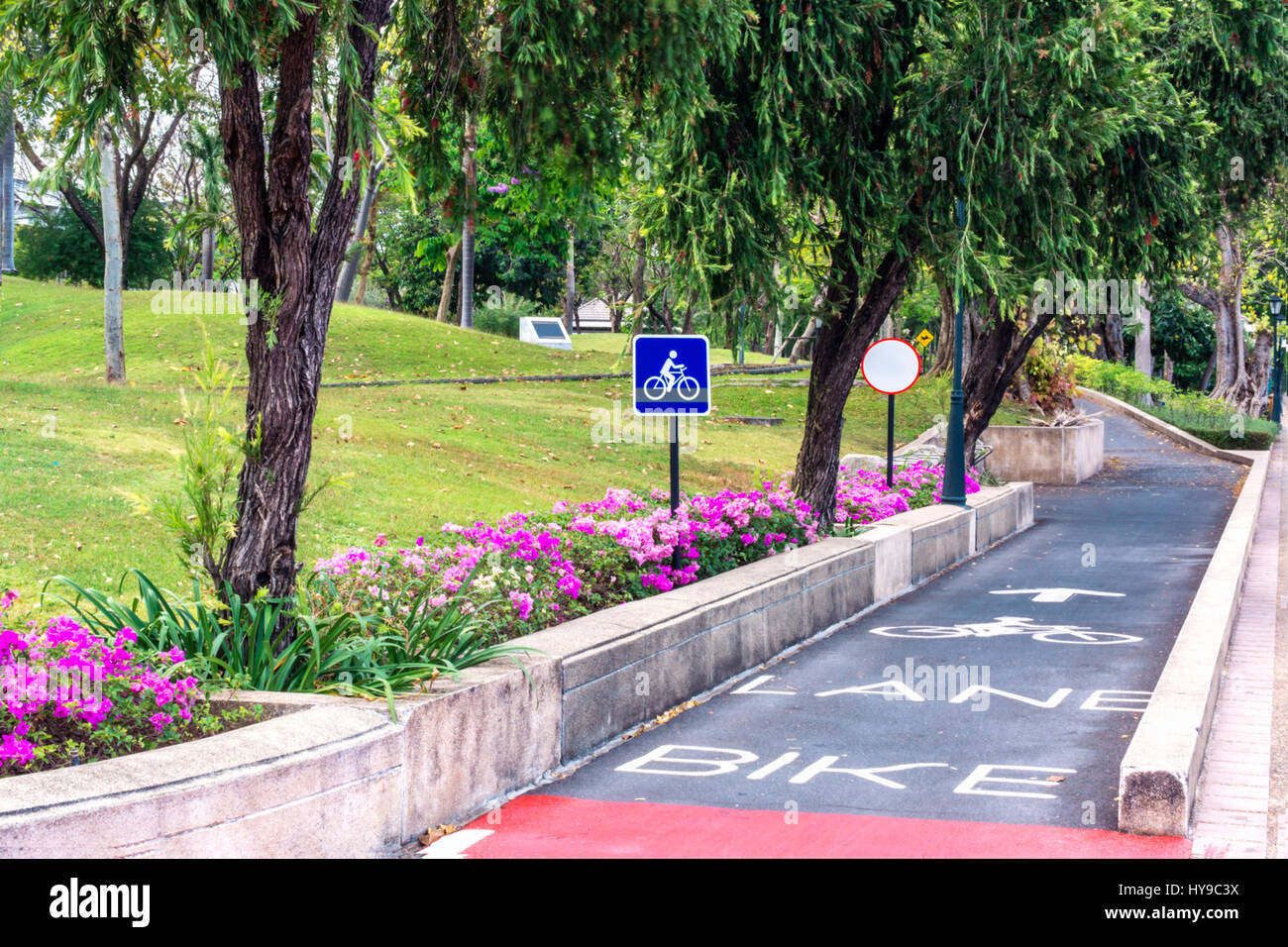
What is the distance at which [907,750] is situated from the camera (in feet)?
26.2

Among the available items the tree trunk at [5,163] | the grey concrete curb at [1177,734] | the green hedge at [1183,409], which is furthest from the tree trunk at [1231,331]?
the grey concrete curb at [1177,734]

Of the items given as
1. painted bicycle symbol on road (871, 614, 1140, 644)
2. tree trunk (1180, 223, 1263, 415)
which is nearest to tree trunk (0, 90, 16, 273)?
painted bicycle symbol on road (871, 614, 1140, 644)

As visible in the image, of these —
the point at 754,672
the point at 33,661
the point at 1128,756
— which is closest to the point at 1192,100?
the point at 754,672

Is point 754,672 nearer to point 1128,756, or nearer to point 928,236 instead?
point 1128,756

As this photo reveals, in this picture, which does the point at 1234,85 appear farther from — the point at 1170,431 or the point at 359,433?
the point at 1170,431

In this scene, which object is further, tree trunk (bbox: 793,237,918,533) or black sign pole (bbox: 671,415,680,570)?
tree trunk (bbox: 793,237,918,533)

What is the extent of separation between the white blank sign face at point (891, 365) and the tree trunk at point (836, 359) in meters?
0.92

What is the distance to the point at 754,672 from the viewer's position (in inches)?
409

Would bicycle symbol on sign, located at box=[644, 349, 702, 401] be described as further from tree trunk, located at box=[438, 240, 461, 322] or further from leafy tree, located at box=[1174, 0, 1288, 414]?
tree trunk, located at box=[438, 240, 461, 322]

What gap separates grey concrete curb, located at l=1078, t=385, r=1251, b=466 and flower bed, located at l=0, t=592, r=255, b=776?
1337 inches

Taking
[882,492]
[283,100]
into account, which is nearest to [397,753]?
[283,100]

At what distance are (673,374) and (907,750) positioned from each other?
3.83 m

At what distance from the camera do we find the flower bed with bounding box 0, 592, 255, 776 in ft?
17.0

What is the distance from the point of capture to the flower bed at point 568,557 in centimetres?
835
